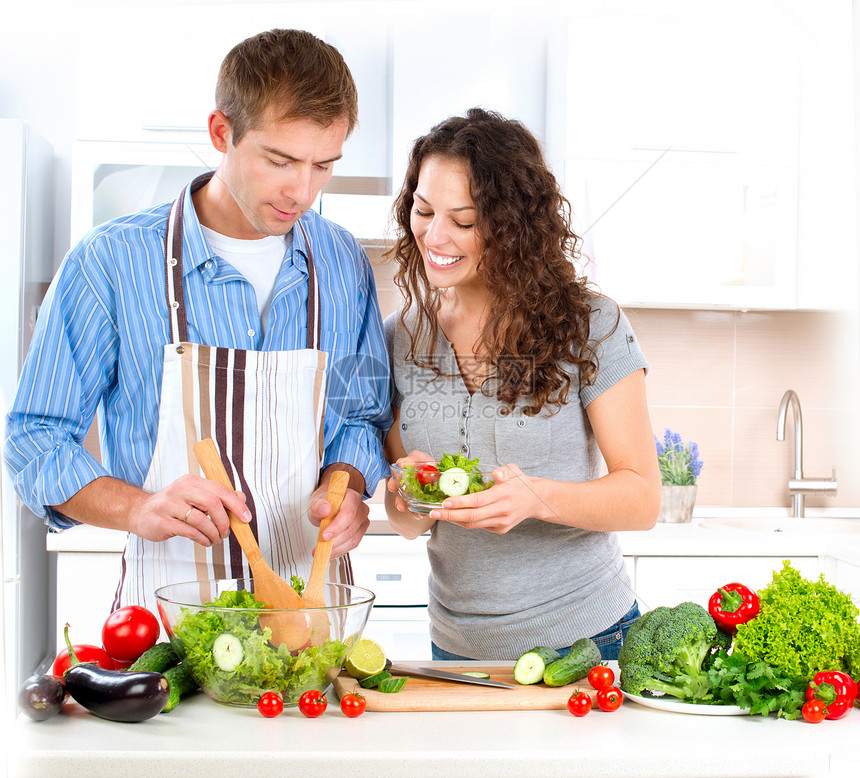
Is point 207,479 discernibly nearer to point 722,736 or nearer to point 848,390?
point 722,736

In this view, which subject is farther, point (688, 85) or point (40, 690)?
point (688, 85)

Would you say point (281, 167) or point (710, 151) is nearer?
point (281, 167)

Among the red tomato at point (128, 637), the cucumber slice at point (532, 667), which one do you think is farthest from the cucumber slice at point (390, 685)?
the red tomato at point (128, 637)

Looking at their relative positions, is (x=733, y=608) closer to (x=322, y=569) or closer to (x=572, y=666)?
(x=572, y=666)

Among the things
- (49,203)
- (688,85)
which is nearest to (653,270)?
(688,85)

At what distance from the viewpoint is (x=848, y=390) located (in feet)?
2.79

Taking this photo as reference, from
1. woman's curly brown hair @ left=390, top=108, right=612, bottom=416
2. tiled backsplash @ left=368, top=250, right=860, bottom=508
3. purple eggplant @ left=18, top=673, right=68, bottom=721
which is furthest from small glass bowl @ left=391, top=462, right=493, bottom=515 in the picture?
purple eggplant @ left=18, top=673, right=68, bottom=721

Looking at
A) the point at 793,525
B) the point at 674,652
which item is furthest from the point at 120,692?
the point at 793,525

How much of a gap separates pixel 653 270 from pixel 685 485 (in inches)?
9.8

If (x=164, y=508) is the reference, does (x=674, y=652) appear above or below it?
below

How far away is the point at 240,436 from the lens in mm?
813

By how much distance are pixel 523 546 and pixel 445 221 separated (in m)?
0.37

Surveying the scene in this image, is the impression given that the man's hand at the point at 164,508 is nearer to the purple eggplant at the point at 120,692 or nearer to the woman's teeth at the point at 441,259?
the purple eggplant at the point at 120,692

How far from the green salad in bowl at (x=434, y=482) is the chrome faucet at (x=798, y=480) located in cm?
30
